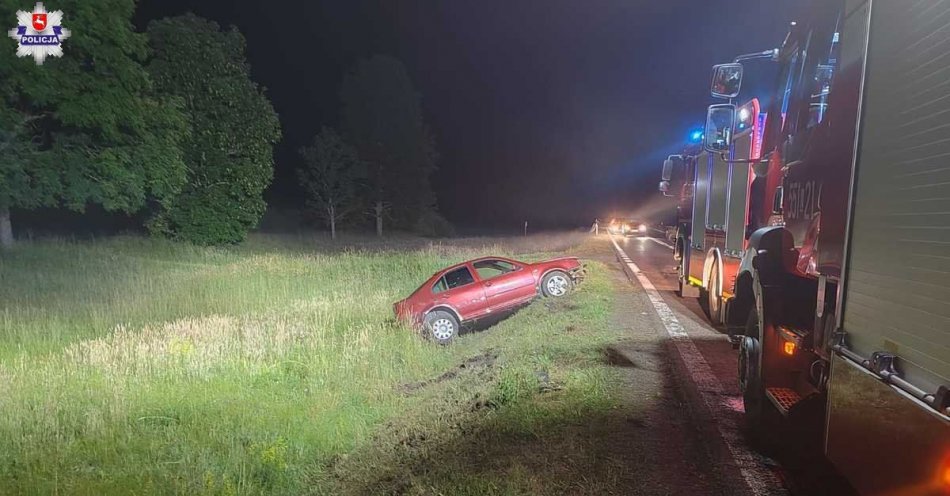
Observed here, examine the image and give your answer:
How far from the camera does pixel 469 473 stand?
3895 millimetres

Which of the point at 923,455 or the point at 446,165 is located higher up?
the point at 446,165

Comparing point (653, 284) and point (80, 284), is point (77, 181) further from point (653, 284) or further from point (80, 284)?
point (653, 284)

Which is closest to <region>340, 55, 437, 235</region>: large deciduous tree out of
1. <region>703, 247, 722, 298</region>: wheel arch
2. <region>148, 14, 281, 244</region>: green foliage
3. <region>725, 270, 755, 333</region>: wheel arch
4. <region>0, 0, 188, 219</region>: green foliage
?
<region>148, 14, 281, 244</region>: green foliage

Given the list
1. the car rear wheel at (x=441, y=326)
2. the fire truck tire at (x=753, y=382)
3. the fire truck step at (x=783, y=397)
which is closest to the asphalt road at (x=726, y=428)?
the fire truck tire at (x=753, y=382)

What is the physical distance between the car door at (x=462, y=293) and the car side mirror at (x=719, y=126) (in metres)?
5.90

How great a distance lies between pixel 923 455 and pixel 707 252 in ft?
25.4

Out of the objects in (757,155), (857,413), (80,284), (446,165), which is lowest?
(80,284)

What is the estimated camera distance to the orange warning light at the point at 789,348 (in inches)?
161

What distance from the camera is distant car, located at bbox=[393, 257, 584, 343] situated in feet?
35.2

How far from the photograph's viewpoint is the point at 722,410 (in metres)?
5.18

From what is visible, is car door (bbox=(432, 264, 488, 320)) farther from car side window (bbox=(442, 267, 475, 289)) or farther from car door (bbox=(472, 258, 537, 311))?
car door (bbox=(472, 258, 537, 311))

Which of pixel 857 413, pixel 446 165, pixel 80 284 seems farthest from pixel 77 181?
pixel 446 165

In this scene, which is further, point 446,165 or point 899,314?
point 446,165

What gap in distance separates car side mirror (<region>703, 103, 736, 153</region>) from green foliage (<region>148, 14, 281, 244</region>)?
2170 cm
